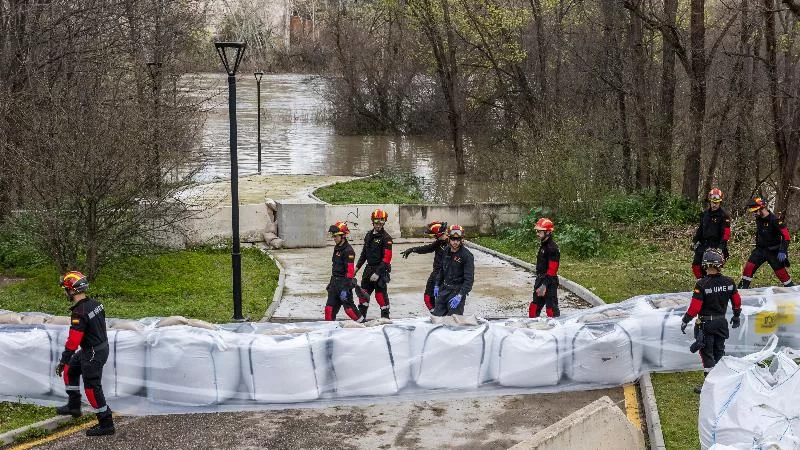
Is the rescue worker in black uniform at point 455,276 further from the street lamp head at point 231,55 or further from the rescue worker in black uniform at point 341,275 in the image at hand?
the street lamp head at point 231,55

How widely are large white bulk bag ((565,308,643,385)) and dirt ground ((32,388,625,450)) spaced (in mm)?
268

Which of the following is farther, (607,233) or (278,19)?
(278,19)

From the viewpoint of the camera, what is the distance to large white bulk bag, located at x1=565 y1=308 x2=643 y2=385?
1041cm

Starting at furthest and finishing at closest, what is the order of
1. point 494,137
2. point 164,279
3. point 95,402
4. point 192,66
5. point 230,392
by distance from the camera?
point 494,137 → point 192,66 → point 164,279 → point 230,392 → point 95,402

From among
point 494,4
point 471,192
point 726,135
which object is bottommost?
point 471,192

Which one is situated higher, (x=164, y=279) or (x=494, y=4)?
(x=494, y=4)

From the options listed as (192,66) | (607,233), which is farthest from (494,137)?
(607,233)

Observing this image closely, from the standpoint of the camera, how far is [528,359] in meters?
10.3

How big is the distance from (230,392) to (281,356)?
64 cm

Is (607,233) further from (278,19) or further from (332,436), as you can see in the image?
(278,19)

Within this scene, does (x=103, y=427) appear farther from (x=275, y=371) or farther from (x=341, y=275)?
(x=341, y=275)

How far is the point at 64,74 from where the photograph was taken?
719 inches

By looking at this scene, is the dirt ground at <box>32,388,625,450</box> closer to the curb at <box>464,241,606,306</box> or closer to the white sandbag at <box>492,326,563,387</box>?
the white sandbag at <box>492,326,563,387</box>

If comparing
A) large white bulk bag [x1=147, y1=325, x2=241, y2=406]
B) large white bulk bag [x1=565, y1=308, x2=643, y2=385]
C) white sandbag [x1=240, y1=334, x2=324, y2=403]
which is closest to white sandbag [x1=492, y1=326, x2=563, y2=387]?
large white bulk bag [x1=565, y1=308, x2=643, y2=385]
